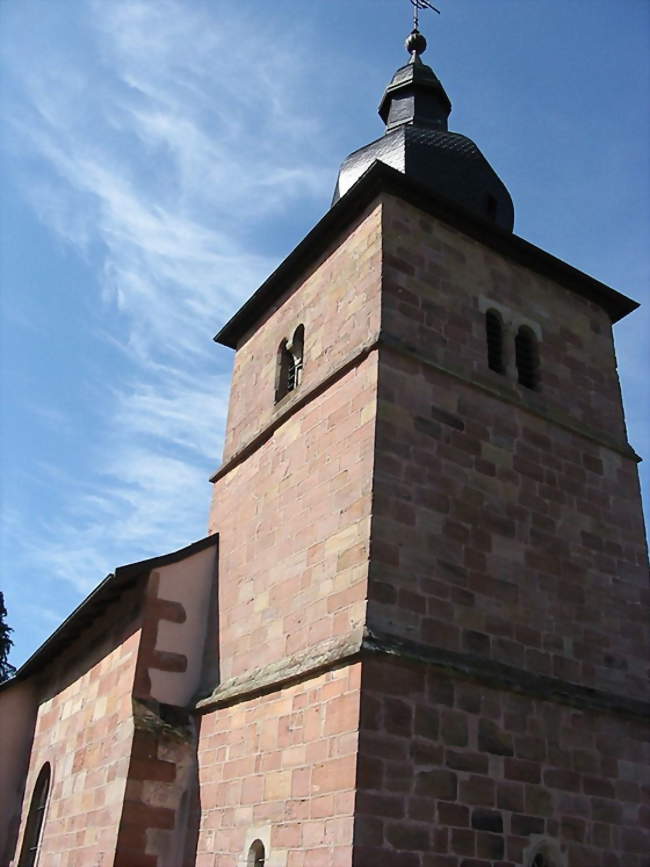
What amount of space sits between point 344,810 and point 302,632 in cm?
186

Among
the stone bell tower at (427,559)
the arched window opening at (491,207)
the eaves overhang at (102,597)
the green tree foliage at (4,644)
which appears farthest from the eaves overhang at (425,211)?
the green tree foliage at (4,644)

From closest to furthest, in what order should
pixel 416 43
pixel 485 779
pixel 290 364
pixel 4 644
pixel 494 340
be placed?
pixel 485 779 < pixel 494 340 < pixel 290 364 < pixel 416 43 < pixel 4 644

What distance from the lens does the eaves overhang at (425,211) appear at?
9.85 m

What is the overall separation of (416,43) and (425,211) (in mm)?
5764

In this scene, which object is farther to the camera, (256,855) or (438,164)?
(438,164)

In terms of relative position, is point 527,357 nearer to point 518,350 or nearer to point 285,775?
point 518,350

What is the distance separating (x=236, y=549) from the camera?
9828 mm

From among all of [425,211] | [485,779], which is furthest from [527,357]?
[485,779]

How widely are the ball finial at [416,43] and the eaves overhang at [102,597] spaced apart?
28.6ft

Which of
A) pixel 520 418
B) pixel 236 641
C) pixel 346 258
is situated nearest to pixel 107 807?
pixel 236 641

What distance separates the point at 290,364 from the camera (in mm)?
10836

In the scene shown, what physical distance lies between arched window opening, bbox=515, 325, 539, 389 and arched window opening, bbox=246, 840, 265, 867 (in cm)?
547

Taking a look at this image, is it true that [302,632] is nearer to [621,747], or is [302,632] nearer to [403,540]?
[403,540]

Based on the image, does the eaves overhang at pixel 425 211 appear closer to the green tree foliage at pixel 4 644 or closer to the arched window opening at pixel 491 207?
the arched window opening at pixel 491 207
